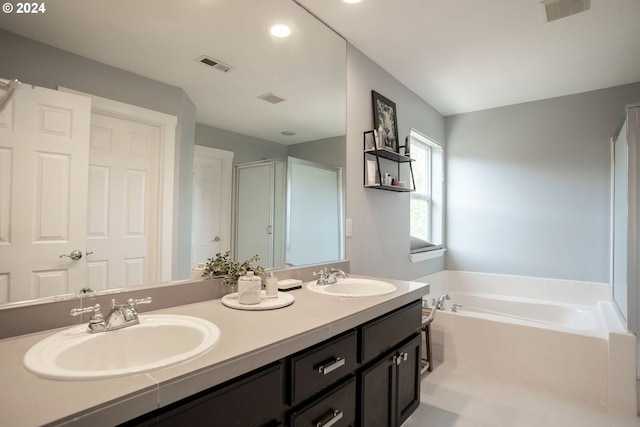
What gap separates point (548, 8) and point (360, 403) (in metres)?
2.30

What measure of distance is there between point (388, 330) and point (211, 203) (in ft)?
3.16

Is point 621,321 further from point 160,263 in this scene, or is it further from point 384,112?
point 160,263

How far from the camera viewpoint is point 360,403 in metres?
1.29

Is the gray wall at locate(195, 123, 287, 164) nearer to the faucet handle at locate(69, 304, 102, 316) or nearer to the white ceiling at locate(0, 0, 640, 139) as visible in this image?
the white ceiling at locate(0, 0, 640, 139)

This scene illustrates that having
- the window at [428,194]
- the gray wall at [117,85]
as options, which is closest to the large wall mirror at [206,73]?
the gray wall at [117,85]

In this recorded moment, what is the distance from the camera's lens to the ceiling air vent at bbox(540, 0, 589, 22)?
5.97 ft

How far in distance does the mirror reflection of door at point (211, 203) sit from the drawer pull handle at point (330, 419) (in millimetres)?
773

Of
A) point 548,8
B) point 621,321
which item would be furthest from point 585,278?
point 548,8

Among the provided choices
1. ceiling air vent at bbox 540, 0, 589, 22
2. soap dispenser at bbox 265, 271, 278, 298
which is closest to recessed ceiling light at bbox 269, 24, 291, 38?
soap dispenser at bbox 265, 271, 278, 298

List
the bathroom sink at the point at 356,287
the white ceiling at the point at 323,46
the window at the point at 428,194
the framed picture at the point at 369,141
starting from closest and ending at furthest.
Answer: the white ceiling at the point at 323,46 < the bathroom sink at the point at 356,287 < the framed picture at the point at 369,141 < the window at the point at 428,194

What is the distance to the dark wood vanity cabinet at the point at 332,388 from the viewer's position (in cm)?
78

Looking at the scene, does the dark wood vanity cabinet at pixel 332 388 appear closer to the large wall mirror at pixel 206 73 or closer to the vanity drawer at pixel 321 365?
the vanity drawer at pixel 321 365

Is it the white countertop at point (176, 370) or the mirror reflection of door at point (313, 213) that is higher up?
the mirror reflection of door at point (313, 213)

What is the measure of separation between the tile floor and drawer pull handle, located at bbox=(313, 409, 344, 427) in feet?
3.22
